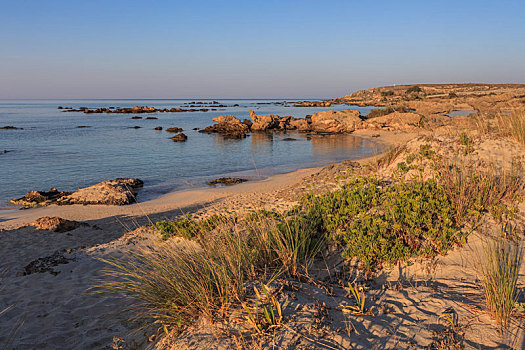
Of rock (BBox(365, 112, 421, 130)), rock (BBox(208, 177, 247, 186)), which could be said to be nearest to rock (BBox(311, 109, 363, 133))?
rock (BBox(365, 112, 421, 130))

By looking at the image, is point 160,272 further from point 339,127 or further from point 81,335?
point 339,127

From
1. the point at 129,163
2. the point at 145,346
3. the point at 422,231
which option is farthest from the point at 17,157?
the point at 422,231

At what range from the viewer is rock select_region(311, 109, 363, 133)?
39312 millimetres

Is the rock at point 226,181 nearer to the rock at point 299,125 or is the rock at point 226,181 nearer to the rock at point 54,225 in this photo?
the rock at point 54,225

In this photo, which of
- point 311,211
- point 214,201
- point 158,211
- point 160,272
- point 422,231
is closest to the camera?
point 160,272

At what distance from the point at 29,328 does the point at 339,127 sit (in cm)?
3833

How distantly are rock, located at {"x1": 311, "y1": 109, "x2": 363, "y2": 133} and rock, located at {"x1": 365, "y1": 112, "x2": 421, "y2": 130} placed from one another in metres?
1.59

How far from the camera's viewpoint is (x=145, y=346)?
11.7ft

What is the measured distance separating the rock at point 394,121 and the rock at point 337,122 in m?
1.59

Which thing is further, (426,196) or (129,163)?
(129,163)

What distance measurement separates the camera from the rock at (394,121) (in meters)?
34.0

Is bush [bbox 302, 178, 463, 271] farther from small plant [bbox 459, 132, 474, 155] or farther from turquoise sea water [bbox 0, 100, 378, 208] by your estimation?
turquoise sea water [bbox 0, 100, 378, 208]

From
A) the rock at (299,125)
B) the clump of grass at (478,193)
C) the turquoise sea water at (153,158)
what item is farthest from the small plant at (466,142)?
the rock at (299,125)

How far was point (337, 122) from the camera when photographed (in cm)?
3984
